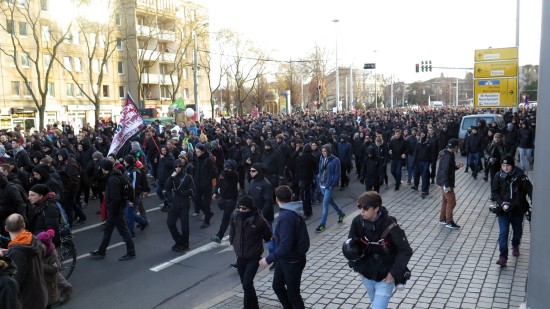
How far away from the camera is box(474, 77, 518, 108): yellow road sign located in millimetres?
20141

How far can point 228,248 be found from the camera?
8.91 meters

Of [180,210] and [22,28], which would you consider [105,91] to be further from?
[180,210]

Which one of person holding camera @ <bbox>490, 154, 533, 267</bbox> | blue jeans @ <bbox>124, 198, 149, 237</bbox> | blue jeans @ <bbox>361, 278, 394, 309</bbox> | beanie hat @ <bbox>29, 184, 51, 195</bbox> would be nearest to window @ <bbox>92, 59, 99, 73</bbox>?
blue jeans @ <bbox>124, 198, 149, 237</bbox>

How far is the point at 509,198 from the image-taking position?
23.4 ft

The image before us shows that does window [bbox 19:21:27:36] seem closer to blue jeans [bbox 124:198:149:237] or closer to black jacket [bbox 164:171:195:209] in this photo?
blue jeans [bbox 124:198:149:237]

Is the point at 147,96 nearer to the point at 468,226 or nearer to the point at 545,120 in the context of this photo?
the point at 468,226

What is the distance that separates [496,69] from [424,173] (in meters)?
9.42

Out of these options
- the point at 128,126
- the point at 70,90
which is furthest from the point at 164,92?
the point at 128,126

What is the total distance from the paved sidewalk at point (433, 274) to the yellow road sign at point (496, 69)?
11.5 meters

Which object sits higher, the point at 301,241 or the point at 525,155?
the point at 301,241

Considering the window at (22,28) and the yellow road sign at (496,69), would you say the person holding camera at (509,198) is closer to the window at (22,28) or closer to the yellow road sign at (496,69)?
the yellow road sign at (496,69)

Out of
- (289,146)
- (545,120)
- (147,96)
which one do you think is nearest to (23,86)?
(147,96)

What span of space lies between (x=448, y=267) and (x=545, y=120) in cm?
354

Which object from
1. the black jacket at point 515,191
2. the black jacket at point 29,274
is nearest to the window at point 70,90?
the black jacket at point 29,274
